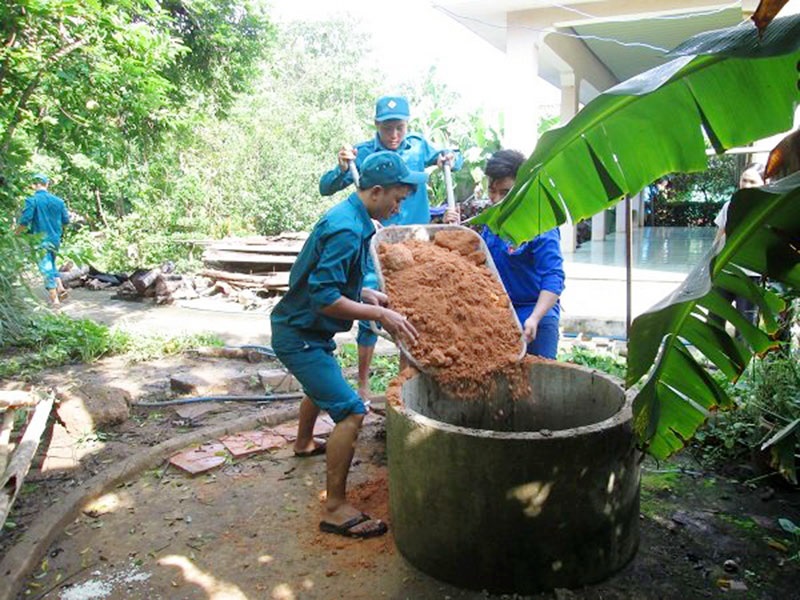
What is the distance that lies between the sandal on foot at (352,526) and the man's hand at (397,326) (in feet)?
3.09

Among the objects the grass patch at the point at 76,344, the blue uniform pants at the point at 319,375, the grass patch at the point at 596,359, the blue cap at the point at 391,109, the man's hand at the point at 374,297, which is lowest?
the grass patch at the point at 596,359

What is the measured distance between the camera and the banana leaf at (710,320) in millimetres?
2133

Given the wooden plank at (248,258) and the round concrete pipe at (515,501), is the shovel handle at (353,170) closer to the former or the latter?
the round concrete pipe at (515,501)

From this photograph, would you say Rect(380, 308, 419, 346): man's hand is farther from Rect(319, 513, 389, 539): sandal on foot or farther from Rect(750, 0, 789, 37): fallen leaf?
Rect(750, 0, 789, 37): fallen leaf

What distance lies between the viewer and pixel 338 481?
3375 millimetres

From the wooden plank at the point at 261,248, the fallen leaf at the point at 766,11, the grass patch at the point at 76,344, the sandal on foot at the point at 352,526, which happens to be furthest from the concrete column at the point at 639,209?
the fallen leaf at the point at 766,11

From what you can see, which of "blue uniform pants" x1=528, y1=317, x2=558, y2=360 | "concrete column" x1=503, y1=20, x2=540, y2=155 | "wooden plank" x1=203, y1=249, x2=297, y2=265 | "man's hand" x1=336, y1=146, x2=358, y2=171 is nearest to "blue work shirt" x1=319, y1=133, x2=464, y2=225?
"man's hand" x1=336, y1=146, x2=358, y2=171

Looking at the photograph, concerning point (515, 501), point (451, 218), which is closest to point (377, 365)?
point (451, 218)

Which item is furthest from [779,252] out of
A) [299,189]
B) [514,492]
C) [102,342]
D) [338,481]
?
[299,189]

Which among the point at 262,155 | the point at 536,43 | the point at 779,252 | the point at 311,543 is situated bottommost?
the point at 311,543

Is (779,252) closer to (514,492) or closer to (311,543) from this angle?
(514,492)

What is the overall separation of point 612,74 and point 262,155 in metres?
10.0

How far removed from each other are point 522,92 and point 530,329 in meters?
8.64

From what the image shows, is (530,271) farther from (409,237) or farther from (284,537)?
(284,537)
